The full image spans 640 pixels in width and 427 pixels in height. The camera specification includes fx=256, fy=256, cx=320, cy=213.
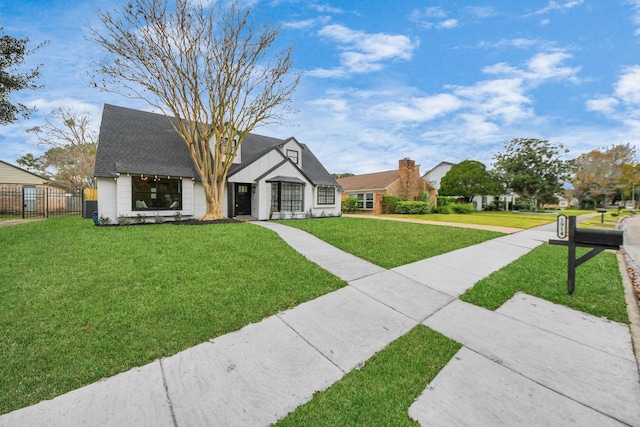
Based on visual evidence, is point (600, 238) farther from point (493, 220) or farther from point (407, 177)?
point (407, 177)

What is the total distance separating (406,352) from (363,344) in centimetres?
50

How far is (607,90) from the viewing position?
1536cm

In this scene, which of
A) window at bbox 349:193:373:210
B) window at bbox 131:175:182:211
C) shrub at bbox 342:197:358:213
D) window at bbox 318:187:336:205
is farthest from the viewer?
window at bbox 349:193:373:210

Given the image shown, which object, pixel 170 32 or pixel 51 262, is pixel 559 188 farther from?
pixel 51 262

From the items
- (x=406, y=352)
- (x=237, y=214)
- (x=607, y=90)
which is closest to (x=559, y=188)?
(x=607, y=90)

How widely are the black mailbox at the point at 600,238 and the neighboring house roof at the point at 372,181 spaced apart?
2007 centimetres

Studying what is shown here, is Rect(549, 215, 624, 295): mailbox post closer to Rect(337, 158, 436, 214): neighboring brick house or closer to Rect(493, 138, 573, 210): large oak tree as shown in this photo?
Rect(337, 158, 436, 214): neighboring brick house

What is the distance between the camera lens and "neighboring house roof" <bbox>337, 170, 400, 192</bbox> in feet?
82.5

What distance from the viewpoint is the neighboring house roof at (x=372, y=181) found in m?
25.1

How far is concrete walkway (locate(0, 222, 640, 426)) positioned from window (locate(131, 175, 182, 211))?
12.1 metres

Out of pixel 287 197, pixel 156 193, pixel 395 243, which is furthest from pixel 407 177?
pixel 156 193

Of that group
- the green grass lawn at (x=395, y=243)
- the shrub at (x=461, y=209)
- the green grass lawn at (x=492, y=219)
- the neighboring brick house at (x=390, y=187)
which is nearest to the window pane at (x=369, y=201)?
the neighboring brick house at (x=390, y=187)

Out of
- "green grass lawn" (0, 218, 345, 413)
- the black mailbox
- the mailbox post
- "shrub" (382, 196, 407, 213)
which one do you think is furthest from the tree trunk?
"shrub" (382, 196, 407, 213)

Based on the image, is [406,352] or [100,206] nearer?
[406,352]
